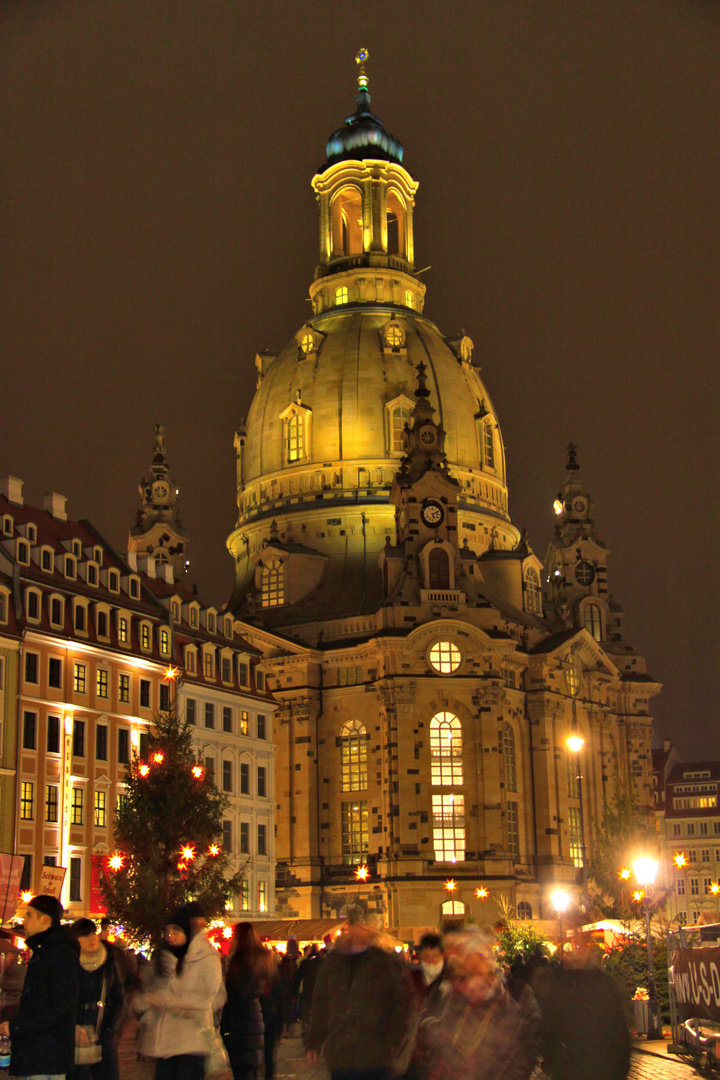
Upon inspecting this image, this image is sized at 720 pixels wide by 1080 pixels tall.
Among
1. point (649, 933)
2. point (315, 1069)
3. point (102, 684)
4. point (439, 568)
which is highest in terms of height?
point (439, 568)

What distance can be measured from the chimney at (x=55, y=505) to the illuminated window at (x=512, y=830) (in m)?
39.0

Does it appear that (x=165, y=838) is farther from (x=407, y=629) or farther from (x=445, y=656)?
→ (x=445, y=656)

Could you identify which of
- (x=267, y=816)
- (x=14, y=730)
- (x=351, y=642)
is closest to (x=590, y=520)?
(x=351, y=642)

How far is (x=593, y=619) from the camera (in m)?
117

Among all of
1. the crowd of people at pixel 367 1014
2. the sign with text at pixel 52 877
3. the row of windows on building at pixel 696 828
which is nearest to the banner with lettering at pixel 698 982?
the crowd of people at pixel 367 1014

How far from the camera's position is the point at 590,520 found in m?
121

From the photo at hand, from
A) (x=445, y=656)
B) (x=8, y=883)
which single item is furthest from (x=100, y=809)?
(x=445, y=656)

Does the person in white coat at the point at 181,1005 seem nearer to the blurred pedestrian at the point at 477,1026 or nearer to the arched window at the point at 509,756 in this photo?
the blurred pedestrian at the point at 477,1026

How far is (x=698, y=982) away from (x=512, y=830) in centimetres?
7179

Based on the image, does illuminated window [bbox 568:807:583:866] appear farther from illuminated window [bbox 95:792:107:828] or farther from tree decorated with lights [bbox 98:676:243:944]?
tree decorated with lights [bbox 98:676:243:944]

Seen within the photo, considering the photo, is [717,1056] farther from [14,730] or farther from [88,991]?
[14,730]

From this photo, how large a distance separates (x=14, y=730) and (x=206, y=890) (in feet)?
47.8

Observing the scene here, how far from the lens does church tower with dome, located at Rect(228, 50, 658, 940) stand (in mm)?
94062

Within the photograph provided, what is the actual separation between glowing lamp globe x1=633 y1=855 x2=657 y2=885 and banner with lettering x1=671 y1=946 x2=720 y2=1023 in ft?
26.6
